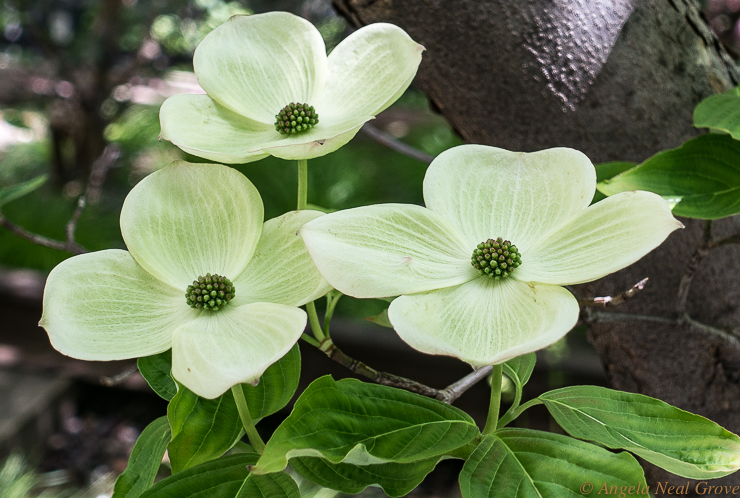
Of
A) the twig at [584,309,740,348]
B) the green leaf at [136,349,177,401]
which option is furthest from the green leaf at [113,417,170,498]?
the twig at [584,309,740,348]

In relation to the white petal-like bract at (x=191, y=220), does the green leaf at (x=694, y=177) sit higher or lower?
higher

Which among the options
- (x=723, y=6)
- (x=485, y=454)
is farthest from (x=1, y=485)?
(x=723, y=6)

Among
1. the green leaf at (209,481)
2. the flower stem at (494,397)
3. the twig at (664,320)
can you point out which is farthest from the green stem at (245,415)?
the twig at (664,320)

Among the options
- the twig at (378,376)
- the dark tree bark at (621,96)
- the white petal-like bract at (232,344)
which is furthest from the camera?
the dark tree bark at (621,96)

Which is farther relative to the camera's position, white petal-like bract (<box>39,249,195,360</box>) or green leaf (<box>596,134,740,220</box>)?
green leaf (<box>596,134,740,220</box>)

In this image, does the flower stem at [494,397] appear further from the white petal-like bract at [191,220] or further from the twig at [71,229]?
the twig at [71,229]

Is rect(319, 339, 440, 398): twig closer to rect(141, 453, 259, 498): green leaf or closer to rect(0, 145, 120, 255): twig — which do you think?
rect(141, 453, 259, 498): green leaf
